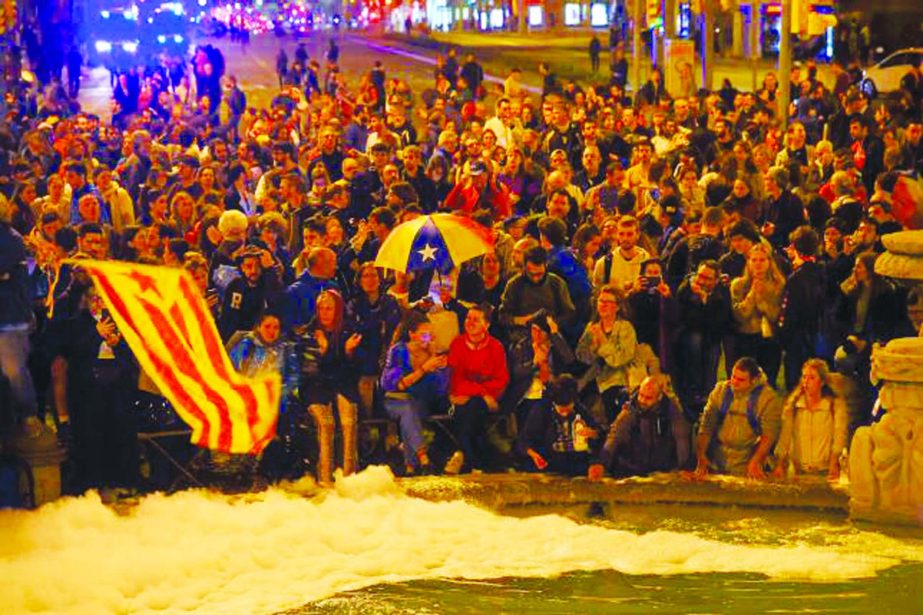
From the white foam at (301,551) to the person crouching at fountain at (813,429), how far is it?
1116 millimetres

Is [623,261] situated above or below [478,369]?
Result: above

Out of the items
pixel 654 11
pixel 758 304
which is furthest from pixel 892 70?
pixel 758 304

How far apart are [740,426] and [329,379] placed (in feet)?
8.81

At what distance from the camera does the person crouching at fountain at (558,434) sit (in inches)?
525

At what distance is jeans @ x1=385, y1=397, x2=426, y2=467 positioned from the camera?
1345 centimetres

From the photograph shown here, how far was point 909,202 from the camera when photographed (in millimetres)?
14133

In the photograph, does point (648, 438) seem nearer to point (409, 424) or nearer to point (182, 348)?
point (409, 424)

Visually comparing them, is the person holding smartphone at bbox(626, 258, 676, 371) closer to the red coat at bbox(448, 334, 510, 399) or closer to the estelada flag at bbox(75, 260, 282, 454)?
the red coat at bbox(448, 334, 510, 399)

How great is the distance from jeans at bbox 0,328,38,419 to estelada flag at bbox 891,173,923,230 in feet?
19.7

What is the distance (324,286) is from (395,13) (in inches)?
4475

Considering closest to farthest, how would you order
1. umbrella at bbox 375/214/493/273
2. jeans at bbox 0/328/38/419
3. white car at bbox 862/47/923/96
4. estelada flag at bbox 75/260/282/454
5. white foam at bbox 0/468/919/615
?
white foam at bbox 0/468/919/615 < estelada flag at bbox 75/260/282/454 < jeans at bbox 0/328/38/419 < umbrella at bbox 375/214/493/273 < white car at bbox 862/47/923/96

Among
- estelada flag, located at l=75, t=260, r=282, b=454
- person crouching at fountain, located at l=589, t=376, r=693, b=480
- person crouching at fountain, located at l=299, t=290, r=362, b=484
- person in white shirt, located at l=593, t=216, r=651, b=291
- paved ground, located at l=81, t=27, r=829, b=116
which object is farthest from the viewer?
paved ground, located at l=81, t=27, r=829, b=116

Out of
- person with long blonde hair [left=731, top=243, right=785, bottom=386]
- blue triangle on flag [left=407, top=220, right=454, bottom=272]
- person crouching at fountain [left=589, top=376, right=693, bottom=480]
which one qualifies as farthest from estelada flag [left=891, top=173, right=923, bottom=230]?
blue triangle on flag [left=407, top=220, right=454, bottom=272]

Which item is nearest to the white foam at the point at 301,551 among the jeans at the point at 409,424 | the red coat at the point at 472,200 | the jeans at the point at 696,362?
the jeans at the point at 409,424
